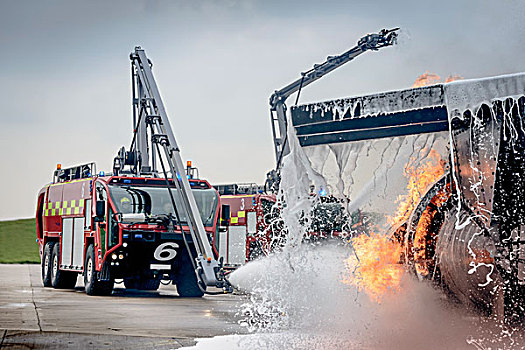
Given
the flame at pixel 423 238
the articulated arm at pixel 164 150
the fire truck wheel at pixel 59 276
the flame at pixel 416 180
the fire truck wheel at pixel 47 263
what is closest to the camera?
the flame at pixel 416 180

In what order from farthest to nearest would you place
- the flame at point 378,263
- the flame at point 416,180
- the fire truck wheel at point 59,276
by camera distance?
1. the fire truck wheel at point 59,276
2. the flame at point 378,263
3. the flame at point 416,180

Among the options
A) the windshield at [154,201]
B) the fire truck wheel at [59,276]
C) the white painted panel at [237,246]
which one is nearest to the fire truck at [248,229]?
the white painted panel at [237,246]

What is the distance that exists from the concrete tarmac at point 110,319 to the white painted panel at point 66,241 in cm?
96

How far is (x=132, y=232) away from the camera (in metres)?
14.7

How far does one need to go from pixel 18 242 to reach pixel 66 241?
3089 cm

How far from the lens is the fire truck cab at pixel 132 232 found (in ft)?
48.5

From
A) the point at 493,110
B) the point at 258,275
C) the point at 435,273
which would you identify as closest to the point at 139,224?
the point at 258,275

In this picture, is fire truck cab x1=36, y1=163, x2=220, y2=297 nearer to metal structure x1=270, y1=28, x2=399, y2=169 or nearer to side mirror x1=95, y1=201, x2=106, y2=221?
side mirror x1=95, y1=201, x2=106, y2=221

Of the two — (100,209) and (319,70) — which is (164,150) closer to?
(100,209)

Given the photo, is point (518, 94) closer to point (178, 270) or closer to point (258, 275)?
point (178, 270)

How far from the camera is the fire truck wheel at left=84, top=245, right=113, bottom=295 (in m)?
15.2

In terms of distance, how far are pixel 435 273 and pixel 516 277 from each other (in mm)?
1257

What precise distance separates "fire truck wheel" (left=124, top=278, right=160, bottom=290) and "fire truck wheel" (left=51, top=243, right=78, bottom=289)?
4.35 ft

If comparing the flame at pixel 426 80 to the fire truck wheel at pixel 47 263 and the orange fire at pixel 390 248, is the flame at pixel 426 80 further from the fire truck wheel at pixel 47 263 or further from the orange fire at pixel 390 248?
the fire truck wheel at pixel 47 263
